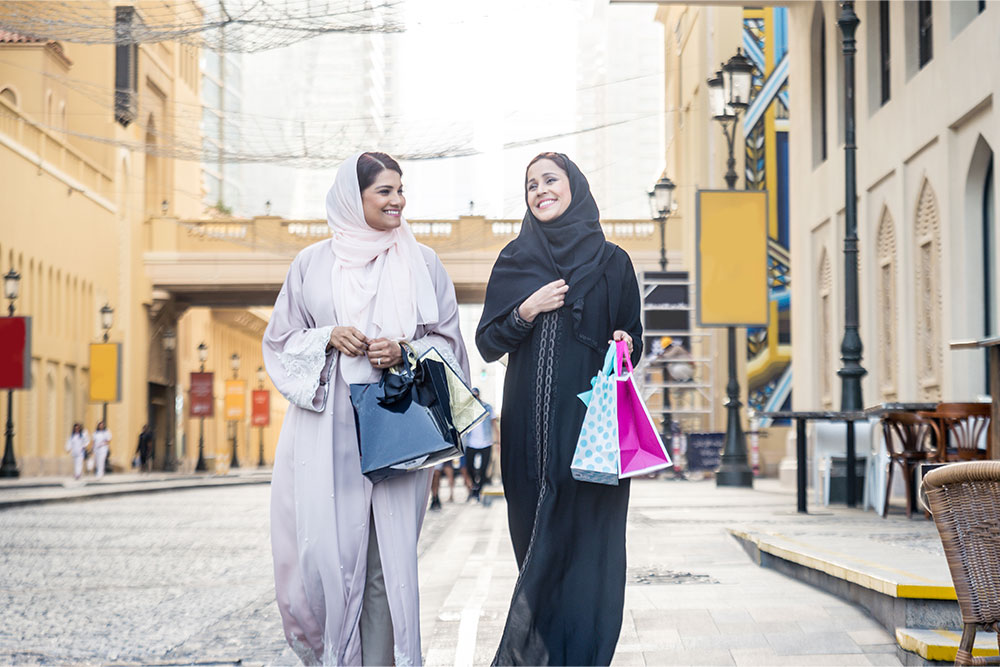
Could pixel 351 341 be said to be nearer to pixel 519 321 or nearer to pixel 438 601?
pixel 519 321

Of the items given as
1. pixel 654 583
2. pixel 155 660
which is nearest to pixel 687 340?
pixel 654 583

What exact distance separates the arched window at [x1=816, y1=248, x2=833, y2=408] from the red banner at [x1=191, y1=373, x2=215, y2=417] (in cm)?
2648

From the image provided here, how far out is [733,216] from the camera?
57.8 feet

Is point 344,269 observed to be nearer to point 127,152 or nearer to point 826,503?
point 826,503

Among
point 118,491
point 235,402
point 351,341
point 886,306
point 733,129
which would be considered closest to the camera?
point 351,341

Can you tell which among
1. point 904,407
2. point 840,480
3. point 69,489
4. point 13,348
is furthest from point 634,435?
point 69,489

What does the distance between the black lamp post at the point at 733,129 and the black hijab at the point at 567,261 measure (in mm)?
14512

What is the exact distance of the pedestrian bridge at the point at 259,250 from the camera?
132 ft

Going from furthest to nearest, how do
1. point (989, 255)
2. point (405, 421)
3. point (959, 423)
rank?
point (989, 255)
point (959, 423)
point (405, 421)

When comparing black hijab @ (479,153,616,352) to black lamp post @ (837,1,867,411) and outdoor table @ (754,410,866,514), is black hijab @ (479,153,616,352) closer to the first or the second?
outdoor table @ (754,410,866,514)

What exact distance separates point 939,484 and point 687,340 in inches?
1068

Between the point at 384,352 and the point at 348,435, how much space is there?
328mm

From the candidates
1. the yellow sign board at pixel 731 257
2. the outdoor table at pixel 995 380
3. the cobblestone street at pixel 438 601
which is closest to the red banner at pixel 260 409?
the yellow sign board at pixel 731 257

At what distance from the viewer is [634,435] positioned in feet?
15.8
